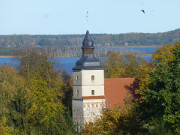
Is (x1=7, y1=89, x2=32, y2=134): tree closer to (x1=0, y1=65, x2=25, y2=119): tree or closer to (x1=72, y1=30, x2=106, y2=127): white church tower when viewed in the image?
(x1=0, y1=65, x2=25, y2=119): tree

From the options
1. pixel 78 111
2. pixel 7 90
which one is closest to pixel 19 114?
pixel 78 111

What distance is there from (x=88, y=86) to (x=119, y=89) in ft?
10.3

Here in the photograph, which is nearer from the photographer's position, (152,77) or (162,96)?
(162,96)

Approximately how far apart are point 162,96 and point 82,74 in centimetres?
1654

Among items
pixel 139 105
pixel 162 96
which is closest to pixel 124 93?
pixel 139 105

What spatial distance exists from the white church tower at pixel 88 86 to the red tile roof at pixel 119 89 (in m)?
1.38

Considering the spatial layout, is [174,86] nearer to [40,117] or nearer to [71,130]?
[71,130]

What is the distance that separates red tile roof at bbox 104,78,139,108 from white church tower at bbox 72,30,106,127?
1385 millimetres

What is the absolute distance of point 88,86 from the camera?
4184cm

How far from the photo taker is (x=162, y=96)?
25.6 m

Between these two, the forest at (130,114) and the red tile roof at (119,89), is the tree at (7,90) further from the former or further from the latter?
the red tile roof at (119,89)

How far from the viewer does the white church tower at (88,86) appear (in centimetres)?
4134

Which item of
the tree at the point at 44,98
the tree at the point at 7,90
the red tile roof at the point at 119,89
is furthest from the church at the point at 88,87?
the tree at the point at 7,90

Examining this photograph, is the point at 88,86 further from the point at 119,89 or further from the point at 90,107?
the point at 119,89
